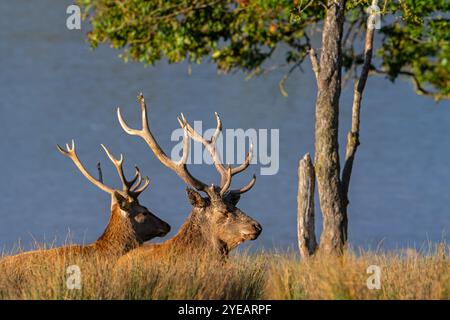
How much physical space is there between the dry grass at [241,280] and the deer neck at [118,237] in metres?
1.38

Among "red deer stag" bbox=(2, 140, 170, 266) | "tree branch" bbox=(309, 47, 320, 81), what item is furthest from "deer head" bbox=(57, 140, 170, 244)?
"tree branch" bbox=(309, 47, 320, 81)

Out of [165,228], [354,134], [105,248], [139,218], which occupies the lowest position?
[105,248]

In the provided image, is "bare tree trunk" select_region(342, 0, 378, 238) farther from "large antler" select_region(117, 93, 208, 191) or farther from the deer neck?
the deer neck

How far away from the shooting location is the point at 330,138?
14.0 meters

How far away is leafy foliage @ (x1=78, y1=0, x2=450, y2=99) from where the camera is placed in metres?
17.2

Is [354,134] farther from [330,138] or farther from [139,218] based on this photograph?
[139,218]

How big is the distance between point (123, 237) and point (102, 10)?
6165mm

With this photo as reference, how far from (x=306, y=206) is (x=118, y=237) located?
9.23 ft

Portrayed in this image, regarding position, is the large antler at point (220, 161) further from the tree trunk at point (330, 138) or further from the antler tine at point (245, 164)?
the tree trunk at point (330, 138)

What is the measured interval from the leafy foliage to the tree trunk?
2.42 meters

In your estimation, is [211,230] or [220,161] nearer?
[211,230]

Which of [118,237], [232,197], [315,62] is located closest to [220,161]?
[232,197]

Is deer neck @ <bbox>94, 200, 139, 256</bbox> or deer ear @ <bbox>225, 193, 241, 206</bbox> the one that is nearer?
deer ear @ <bbox>225, 193, 241, 206</bbox>
